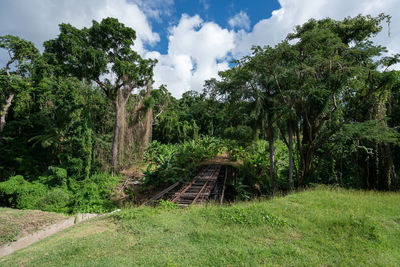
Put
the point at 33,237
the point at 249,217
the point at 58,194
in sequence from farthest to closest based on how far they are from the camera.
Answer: the point at 58,194, the point at 33,237, the point at 249,217

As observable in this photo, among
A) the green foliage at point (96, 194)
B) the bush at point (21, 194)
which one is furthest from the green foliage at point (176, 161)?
the bush at point (21, 194)

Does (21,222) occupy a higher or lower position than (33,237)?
higher

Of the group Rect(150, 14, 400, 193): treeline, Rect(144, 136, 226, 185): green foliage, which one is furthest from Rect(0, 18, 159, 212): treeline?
Rect(150, 14, 400, 193): treeline

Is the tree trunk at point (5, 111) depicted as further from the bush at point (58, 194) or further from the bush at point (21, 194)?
the bush at point (21, 194)

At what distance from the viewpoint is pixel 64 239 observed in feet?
12.3

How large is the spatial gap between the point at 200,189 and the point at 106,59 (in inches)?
363

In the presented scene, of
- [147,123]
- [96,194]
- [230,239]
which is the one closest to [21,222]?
[96,194]

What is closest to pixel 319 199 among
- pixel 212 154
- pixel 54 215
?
pixel 54 215

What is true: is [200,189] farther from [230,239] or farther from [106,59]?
[106,59]

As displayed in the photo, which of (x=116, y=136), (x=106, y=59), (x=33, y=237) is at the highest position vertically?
(x=106, y=59)

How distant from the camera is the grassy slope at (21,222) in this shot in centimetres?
446

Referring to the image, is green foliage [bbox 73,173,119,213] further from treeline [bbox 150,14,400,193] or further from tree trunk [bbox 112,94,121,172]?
treeline [bbox 150,14,400,193]

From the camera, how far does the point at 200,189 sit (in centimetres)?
849

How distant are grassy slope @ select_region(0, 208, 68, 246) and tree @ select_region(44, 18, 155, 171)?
6.74 meters
